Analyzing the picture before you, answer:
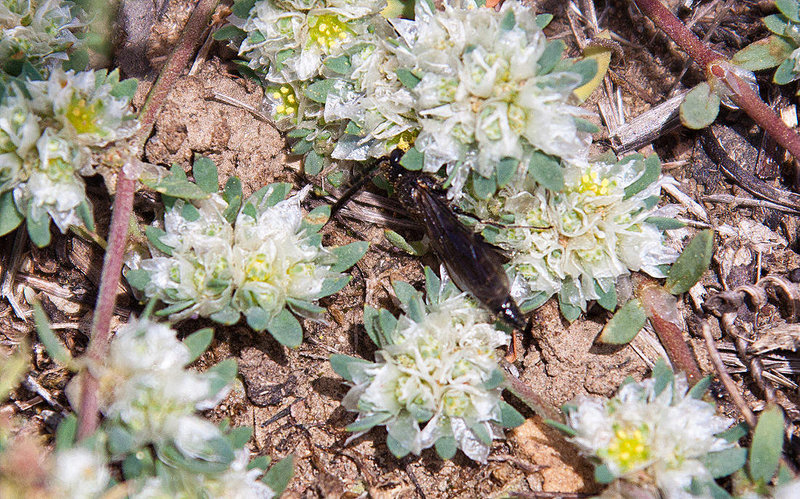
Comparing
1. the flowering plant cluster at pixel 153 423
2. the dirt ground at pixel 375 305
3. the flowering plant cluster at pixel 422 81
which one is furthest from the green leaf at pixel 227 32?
the flowering plant cluster at pixel 153 423

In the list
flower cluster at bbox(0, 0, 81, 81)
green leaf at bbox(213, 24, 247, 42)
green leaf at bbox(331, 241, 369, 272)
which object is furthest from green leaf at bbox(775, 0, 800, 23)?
flower cluster at bbox(0, 0, 81, 81)

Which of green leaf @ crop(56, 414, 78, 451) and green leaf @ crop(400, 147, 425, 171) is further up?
green leaf @ crop(400, 147, 425, 171)

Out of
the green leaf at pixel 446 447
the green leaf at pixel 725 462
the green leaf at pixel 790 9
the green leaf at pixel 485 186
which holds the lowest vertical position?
the green leaf at pixel 446 447

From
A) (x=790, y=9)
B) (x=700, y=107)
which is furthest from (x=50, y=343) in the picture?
(x=790, y=9)

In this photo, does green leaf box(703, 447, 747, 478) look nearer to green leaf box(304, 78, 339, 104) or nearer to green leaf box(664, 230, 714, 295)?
green leaf box(664, 230, 714, 295)

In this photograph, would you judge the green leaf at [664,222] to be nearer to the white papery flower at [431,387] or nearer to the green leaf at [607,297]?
the green leaf at [607,297]

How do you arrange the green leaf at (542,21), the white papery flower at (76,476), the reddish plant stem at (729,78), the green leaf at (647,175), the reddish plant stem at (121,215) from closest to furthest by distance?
the white papery flower at (76,476), the reddish plant stem at (121,215), the green leaf at (542,21), the green leaf at (647,175), the reddish plant stem at (729,78)

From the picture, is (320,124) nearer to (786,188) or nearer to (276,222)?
(276,222)
